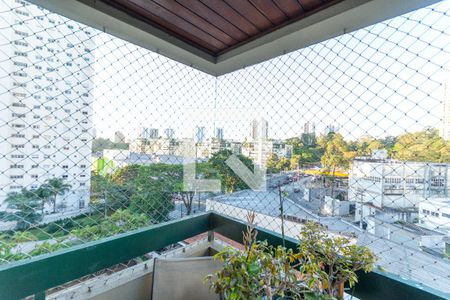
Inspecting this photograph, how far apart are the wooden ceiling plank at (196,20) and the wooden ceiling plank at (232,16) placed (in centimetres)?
12

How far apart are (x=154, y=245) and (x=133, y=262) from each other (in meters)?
0.14

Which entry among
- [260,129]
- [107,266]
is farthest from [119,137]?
[260,129]

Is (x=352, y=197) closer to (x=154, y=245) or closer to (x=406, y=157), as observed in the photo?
(x=406, y=157)

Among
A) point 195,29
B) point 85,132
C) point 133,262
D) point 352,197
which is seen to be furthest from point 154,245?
point 195,29

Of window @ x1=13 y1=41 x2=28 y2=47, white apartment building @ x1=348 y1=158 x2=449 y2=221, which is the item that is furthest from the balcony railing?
window @ x1=13 y1=41 x2=28 y2=47

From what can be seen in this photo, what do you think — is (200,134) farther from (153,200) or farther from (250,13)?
(250,13)

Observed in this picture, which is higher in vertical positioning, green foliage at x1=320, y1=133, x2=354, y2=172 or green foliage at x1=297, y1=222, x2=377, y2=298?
green foliage at x1=320, y1=133, x2=354, y2=172

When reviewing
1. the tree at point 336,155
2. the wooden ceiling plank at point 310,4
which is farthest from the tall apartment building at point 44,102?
the tree at point 336,155

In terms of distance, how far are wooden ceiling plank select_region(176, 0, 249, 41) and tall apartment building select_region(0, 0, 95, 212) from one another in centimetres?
64

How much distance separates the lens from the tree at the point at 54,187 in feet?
3.29

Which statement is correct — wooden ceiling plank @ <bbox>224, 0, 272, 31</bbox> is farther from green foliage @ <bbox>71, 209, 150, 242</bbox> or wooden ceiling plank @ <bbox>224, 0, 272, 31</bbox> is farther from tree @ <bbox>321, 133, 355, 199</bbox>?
green foliage @ <bbox>71, 209, 150, 242</bbox>

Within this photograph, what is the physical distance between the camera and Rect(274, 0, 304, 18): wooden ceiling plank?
3.50 feet

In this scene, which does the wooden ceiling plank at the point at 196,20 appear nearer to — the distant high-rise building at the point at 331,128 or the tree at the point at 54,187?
the distant high-rise building at the point at 331,128

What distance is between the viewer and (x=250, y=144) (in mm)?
1645
